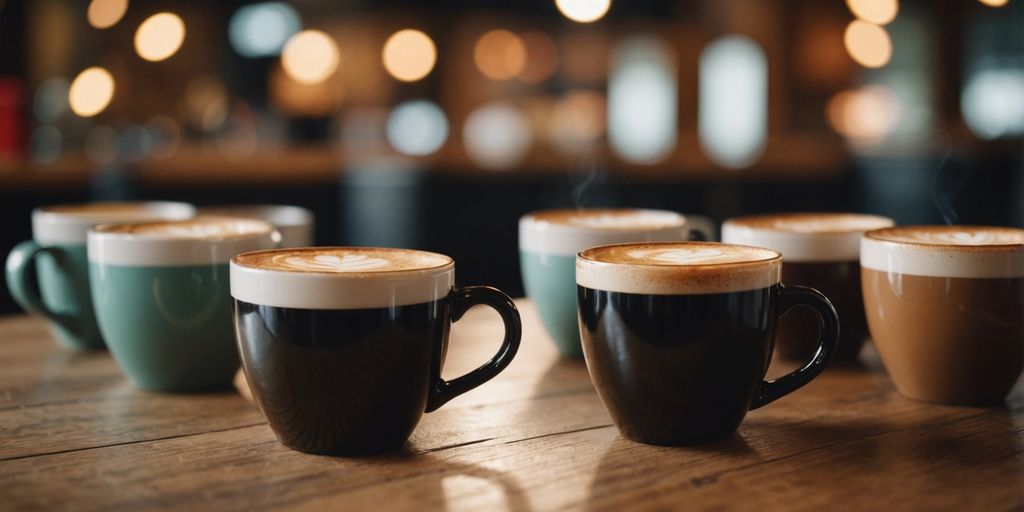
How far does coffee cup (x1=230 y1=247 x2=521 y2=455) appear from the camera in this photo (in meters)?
0.67

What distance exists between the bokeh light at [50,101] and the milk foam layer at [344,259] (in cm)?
605

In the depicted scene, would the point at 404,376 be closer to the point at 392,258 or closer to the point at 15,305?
the point at 392,258

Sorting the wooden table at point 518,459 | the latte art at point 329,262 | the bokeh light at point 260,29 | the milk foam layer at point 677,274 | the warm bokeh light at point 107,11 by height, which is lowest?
the wooden table at point 518,459

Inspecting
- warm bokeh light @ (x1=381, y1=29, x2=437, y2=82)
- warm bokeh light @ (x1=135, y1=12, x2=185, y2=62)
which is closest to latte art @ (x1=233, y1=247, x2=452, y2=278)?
warm bokeh light @ (x1=135, y1=12, x2=185, y2=62)

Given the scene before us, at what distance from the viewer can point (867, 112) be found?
894 cm

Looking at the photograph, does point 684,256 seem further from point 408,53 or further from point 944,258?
point 408,53

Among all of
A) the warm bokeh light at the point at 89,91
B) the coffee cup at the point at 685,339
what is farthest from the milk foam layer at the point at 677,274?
the warm bokeh light at the point at 89,91

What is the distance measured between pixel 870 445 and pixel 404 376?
349 millimetres

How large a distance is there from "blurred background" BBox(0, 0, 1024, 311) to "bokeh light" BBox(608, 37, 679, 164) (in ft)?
0.08

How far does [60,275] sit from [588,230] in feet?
1.84

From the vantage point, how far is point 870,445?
0.74m

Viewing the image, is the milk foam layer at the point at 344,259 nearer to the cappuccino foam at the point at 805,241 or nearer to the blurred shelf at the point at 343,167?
the cappuccino foam at the point at 805,241

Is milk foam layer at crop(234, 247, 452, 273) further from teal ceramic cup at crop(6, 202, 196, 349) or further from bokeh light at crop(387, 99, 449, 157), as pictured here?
bokeh light at crop(387, 99, 449, 157)

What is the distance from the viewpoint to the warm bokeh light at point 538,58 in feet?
27.5
